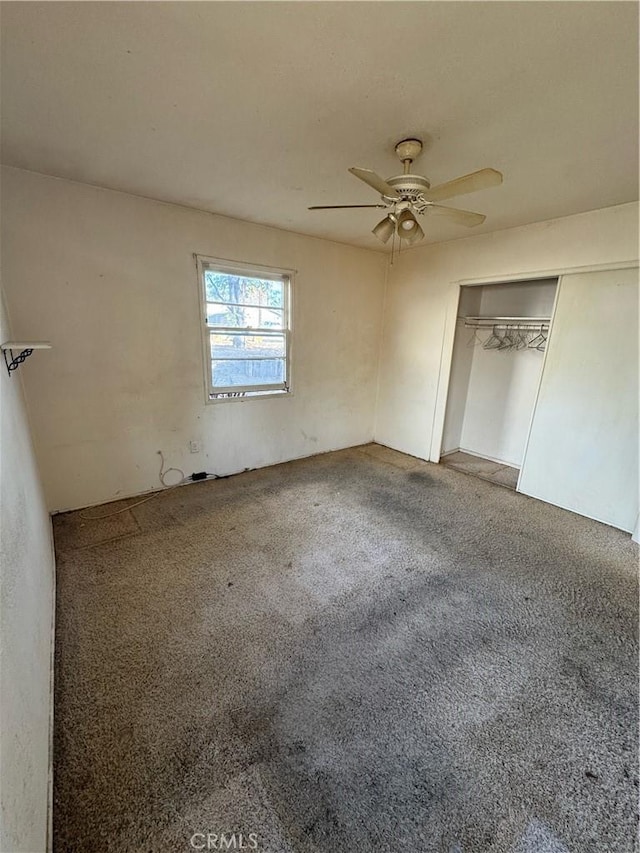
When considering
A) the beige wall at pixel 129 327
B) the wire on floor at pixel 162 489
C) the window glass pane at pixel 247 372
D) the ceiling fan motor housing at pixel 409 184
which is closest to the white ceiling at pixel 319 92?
the ceiling fan motor housing at pixel 409 184

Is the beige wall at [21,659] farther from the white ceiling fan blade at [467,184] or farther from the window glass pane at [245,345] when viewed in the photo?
the white ceiling fan blade at [467,184]

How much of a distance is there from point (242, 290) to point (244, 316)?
248mm

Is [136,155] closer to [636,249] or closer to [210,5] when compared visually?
[210,5]

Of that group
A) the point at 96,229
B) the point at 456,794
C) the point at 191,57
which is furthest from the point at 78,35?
the point at 456,794

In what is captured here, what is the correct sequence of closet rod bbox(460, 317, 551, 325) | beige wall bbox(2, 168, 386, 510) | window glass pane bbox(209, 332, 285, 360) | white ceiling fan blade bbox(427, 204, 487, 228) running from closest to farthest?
white ceiling fan blade bbox(427, 204, 487, 228)
beige wall bbox(2, 168, 386, 510)
window glass pane bbox(209, 332, 285, 360)
closet rod bbox(460, 317, 551, 325)

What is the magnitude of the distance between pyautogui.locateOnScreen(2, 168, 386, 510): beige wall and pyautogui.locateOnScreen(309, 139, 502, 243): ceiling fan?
5.39 ft

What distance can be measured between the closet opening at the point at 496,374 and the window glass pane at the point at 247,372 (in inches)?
82.2

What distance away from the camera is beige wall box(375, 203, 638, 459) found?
107 inches

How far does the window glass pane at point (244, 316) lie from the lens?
10.8 ft

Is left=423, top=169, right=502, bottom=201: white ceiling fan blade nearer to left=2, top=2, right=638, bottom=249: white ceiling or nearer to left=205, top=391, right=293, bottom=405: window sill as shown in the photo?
left=2, top=2, right=638, bottom=249: white ceiling

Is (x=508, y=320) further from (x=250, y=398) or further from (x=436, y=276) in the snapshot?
(x=250, y=398)

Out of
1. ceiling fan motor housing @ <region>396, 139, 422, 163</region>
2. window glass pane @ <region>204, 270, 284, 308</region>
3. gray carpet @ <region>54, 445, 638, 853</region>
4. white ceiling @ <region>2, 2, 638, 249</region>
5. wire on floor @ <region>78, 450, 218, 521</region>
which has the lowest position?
gray carpet @ <region>54, 445, 638, 853</region>

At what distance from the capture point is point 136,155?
81.9 inches

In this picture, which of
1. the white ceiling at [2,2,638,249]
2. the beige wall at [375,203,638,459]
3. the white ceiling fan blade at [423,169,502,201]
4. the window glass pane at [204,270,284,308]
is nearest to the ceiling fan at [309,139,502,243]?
the white ceiling fan blade at [423,169,502,201]
